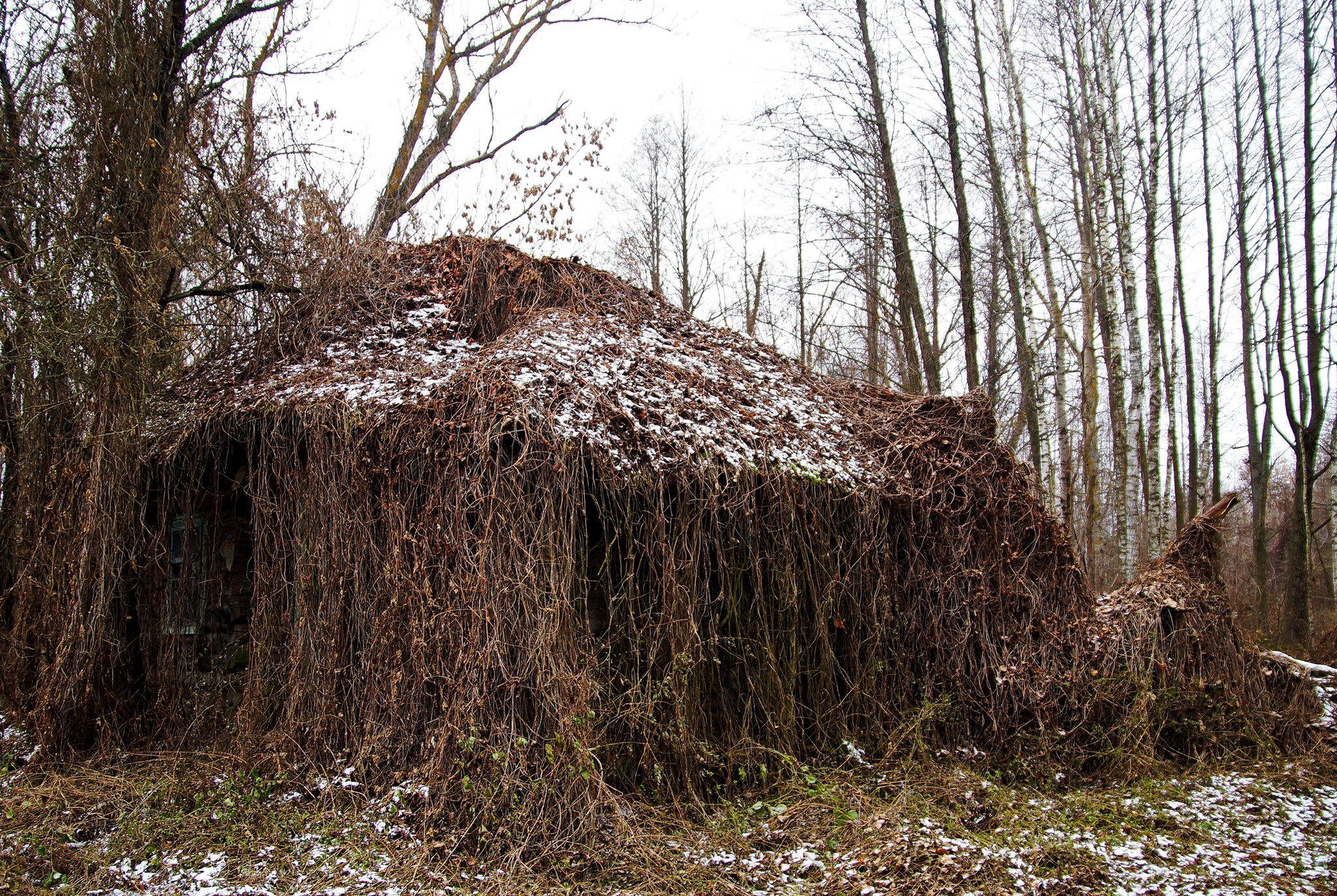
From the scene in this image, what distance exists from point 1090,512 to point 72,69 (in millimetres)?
11823

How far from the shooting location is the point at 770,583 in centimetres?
582

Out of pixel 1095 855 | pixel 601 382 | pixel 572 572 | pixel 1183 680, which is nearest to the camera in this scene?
pixel 1095 855

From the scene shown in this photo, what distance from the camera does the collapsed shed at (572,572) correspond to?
481 centimetres

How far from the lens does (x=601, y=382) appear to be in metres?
5.97

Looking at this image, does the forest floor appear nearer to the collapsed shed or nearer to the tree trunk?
the collapsed shed

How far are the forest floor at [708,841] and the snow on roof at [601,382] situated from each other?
7.73 ft

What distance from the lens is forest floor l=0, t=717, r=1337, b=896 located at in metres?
4.08

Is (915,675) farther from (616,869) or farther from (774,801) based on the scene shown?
(616,869)

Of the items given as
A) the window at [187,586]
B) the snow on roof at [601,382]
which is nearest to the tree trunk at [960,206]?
the snow on roof at [601,382]

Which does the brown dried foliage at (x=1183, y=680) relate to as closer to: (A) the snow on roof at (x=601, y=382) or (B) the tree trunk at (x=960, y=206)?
(A) the snow on roof at (x=601, y=382)

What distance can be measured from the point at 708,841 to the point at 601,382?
3201 millimetres

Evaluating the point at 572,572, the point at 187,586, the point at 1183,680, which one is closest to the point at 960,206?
the point at 1183,680

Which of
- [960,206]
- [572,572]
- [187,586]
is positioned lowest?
[187,586]

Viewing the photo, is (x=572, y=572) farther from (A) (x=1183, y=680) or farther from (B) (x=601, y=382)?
(A) (x=1183, y=680)
